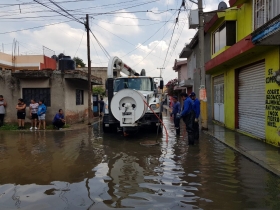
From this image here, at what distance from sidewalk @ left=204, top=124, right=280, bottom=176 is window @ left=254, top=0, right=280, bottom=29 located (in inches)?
163

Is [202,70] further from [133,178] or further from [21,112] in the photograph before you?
[21,112]

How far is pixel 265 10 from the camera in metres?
9.33

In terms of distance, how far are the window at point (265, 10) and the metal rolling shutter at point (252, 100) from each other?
1.58 metres

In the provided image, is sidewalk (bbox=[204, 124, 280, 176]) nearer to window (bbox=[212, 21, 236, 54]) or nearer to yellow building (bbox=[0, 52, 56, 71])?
window (bbox=[212, 21, 236, 54])

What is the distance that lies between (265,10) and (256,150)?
4705 mm

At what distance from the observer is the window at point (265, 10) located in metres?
8.66

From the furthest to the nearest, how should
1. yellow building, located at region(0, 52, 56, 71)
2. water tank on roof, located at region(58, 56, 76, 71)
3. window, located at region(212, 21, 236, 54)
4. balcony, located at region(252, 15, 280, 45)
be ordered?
yellow building, located at region(0, 52, 56, 71)
water tank on roof, located at region(58, 56, 76, 71)
window, located at region(212, 21, 236, 54)
balcony, located at region(252, 15, 280, 45)

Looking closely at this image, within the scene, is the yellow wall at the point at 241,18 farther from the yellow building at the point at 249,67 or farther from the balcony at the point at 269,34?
the balcony at the point at 269,34

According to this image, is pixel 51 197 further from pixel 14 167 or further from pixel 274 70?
pixel 274 70

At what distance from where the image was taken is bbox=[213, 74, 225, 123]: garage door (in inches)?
604

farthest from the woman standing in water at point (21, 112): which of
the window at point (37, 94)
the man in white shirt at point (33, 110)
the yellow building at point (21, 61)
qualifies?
the yellow building at point (21, 61)

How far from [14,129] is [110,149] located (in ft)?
24.5

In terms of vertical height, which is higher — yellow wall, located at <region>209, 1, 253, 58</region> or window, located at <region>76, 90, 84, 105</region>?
yellow wall, located at <region>209, 1, 253, 58</region>

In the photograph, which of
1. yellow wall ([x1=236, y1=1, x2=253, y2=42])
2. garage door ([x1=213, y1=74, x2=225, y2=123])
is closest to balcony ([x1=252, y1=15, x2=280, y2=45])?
yellow wall ([x1=236, y1=1, x2=253, y2=42])
